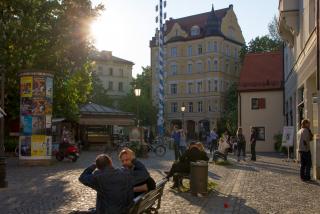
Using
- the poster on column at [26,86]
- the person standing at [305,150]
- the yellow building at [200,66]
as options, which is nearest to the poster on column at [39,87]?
the poster on column at [26,86]

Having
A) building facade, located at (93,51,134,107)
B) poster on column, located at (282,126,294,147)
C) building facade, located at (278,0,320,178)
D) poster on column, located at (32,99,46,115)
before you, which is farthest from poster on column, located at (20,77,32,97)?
building facade, located at (93,51,134,107)

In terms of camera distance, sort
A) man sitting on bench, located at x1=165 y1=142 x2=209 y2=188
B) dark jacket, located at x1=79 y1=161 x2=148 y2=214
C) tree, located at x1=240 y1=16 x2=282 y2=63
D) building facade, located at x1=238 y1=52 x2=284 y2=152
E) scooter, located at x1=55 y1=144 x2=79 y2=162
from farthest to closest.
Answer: tree, located at x1=240 y1=16 x2=282 y2=63
building facade, located at x1=238 y1=52 x2=284 y2=152
scooter, located at x1=55 y1=144 x2=79 y2=162
man sitting on bench, located at x1=165 y1=142 x2=209 y2=188
dark jacket, located at x1=79 y1=161 x2=148 y2=214

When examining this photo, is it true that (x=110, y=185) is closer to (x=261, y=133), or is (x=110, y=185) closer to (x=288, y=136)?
(x=288, y=136)

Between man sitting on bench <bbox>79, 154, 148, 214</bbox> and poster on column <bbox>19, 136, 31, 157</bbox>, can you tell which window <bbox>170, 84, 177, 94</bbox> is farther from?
man sitting on bench <bbox>79, 154, 148, 214</bbox>

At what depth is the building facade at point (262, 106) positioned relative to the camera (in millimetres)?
43031

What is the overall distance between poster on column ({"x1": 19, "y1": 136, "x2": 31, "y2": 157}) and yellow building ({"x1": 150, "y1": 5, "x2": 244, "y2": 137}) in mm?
60177

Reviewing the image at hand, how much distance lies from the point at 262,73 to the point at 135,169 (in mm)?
38139

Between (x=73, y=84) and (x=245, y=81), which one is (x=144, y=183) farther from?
(x=245, y=81)

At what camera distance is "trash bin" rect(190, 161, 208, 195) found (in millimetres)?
13094

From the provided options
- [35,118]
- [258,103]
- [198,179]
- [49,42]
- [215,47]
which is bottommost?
[198,179]

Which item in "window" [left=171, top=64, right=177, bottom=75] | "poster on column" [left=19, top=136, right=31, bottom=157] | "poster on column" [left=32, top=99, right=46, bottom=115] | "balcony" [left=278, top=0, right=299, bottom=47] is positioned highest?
"window" [left=171, top=64, right=177, bottom=75]

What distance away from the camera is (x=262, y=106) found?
4356 centimetres

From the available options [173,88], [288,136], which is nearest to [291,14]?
[288,136]

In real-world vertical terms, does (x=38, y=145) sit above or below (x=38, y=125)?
below
